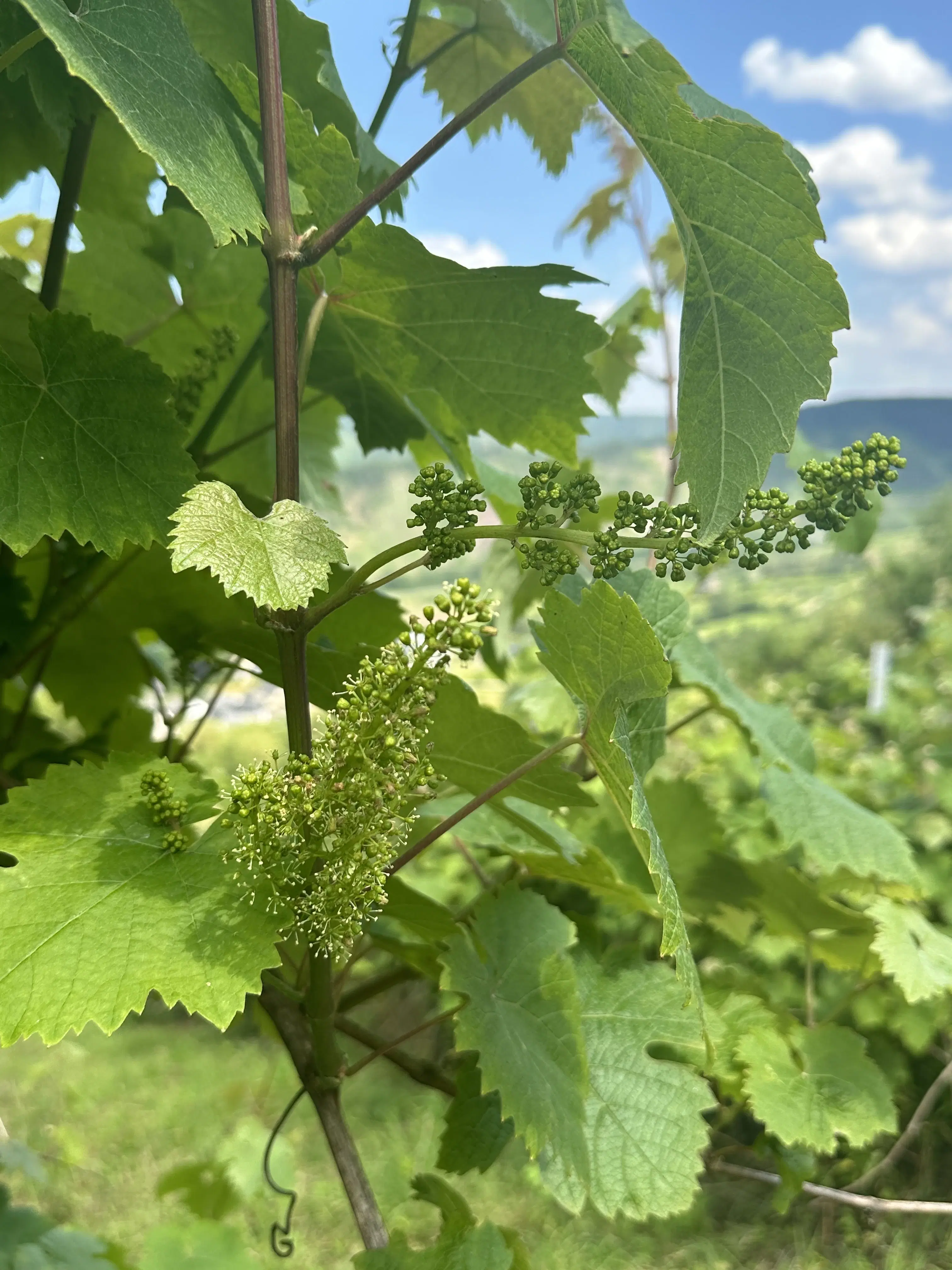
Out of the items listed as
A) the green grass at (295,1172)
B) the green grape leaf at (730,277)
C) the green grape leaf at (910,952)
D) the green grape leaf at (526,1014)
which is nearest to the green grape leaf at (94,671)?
the green grape leaf at (526,1014)

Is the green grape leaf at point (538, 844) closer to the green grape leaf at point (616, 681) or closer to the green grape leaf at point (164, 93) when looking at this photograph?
the green grape leaf at point (616, 681)

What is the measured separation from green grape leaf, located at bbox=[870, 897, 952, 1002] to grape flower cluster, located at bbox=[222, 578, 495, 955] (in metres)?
0.49

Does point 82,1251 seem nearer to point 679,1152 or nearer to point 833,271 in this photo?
point 679,1152

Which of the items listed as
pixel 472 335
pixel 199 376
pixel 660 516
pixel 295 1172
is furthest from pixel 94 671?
pixel 295 1172

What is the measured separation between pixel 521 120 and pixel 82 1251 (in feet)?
2.39

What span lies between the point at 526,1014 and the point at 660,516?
27cm

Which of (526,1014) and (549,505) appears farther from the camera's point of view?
(526,1014)

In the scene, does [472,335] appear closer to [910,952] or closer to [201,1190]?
[910,952]

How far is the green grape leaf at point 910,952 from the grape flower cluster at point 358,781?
0.49 meters

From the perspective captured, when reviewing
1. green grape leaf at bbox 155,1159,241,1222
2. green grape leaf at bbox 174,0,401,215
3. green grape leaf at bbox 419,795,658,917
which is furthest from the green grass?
green grape leaf at bbox 174,0,401,215

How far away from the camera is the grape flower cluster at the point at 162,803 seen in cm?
35

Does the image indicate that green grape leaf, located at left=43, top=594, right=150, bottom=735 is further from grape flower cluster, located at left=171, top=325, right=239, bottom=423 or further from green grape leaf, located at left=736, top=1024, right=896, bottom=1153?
green grape leaf, located at left=736, top=1024, right=896, bottom=1153

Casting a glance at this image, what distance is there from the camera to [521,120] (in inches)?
22.6

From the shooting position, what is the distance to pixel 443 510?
283 millimetres
